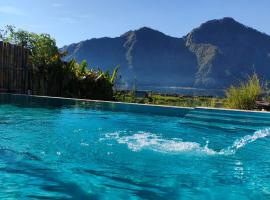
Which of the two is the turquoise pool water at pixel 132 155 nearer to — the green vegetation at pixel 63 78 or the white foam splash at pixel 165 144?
the white foam splash at pixel 165 144

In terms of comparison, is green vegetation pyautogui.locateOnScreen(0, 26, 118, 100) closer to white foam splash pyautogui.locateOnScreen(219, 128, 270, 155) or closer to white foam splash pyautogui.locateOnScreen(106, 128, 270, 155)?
white foam splash pyautogui.locateOnScreen(106, 128, 270, 155)

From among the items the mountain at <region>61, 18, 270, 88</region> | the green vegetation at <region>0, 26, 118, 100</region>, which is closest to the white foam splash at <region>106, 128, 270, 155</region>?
the green vegetation at <region>0, 26, 118, 100</region>

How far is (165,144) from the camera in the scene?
703 centimetres

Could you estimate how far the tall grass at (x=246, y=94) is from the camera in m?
11.8

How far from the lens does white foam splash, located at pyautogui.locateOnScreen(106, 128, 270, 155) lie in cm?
659

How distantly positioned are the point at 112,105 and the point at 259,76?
4629 millimetres

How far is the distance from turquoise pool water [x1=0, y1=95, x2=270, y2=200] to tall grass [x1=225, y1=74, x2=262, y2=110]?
47.6 inches

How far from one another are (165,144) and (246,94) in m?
5.68

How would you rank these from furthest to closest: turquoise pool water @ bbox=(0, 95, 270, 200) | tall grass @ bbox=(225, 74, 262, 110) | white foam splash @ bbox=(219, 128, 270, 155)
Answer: tall grass @ bbox=(225, 74, 262, 110) → white foam splash @ bbox=(219, 128, 270, 155) → turquoise pool water @ bbox=(0, 95, 270, 200)

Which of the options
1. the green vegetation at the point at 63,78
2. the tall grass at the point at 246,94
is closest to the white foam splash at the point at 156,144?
the tall grass at the point at 246,94

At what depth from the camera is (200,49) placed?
600 ft

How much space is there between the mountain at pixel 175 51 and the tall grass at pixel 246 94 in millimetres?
159461

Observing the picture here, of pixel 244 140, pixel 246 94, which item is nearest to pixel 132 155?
pixel 244 140

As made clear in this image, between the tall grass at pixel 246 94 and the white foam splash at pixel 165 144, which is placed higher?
the tall grass at pixel 246 94
